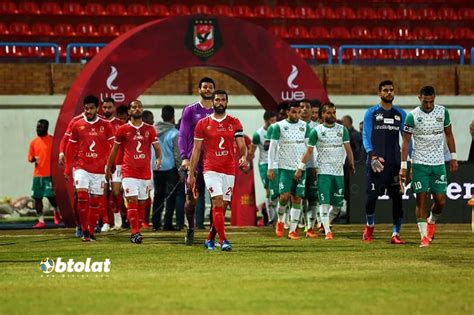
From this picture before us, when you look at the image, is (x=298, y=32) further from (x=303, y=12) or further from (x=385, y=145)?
(x=385, y=145)

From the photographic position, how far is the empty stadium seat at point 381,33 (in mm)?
31078

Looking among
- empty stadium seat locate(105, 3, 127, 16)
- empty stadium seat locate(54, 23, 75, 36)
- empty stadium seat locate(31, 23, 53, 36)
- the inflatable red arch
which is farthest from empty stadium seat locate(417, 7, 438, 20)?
the inflatable red arch

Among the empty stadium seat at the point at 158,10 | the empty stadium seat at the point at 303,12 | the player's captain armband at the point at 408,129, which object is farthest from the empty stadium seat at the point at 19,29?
the player's captain armband at the point at 408,129

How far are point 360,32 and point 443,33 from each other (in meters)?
2.29

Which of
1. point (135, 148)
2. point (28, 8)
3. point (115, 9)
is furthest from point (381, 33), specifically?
point (135, 148)

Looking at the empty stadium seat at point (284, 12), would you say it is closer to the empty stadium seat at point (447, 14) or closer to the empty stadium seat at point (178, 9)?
the empty stadium seat at point (178, 9)

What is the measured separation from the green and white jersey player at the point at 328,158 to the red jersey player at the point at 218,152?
2703 mm

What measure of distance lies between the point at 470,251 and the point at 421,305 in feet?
18.9

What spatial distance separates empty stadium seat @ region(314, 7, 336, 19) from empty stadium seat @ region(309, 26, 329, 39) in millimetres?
347

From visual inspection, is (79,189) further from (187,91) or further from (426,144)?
(187,91)

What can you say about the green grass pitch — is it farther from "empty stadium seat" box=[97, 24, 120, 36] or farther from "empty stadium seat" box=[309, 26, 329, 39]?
"empty stadium seat" box=[309, 26, 329, 39]

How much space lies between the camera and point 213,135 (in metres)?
15.0

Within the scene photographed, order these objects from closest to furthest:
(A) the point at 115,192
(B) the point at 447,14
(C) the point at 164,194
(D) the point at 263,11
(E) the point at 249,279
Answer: (E) the point at 249,279
(A) the point at 115,192
(C) the point at 164,194
(D) the point at 263,11
(B) the point at 447,14

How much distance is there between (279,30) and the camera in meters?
30.7
